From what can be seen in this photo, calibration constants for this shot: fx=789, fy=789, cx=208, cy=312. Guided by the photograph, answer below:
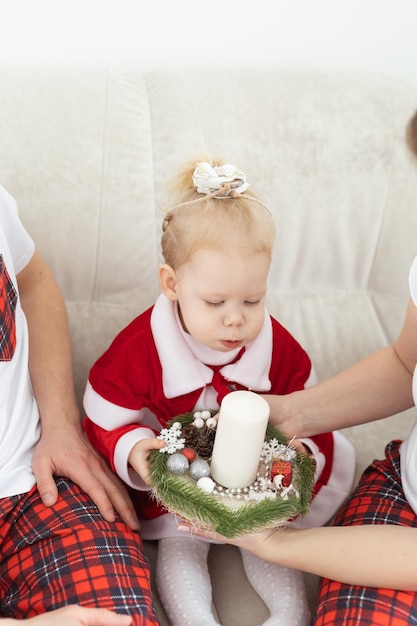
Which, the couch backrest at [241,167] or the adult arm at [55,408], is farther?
the couch backrest at [241,167]

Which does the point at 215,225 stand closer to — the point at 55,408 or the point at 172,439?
the point at 172,439

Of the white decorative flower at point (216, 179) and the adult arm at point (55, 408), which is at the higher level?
→ the white decorative flower at point (216, 179)

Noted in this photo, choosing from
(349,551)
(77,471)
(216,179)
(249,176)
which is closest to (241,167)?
(249,176)

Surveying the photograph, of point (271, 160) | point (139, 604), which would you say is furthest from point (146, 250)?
point (139, 604)

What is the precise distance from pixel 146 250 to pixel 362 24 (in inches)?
34.9

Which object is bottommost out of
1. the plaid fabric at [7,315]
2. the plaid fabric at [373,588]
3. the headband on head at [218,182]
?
the plaid fabric at [373,588]

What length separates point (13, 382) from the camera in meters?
1.47

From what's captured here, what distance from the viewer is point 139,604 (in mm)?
1295

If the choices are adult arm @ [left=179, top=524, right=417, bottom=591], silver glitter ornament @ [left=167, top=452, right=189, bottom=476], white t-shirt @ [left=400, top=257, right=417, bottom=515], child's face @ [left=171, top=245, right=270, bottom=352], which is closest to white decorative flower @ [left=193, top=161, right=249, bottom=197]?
child's face @ [left=171, top=245, right=270, bottom=352]

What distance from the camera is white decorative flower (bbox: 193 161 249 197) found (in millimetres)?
1359

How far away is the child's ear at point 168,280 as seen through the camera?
1.41m

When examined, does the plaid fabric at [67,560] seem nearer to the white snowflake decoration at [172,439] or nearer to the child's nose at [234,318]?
the white snowflake decoration at [172,439]

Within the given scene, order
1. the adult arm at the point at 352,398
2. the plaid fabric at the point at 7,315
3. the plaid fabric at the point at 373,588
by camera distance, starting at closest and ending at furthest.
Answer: the plaid fabric at the point at 373,588
the plaid fabric at the point at 7,315
the adult arm at the point at 352,398

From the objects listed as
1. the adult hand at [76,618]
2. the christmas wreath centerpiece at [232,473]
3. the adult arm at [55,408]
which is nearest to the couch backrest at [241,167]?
the adult arm at [55,408]
